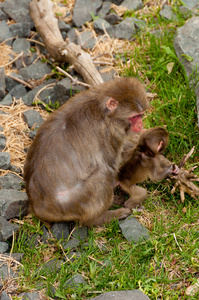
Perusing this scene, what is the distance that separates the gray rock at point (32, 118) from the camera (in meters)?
5.83

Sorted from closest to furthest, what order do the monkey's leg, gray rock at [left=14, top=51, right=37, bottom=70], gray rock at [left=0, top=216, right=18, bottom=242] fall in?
gray rock at [left=0, top=216, right=18, bottom=242] < the monkey's leg < gray rock at [left=14, top=51, right=37, bottom=70]

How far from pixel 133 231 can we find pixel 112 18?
4.01 meters

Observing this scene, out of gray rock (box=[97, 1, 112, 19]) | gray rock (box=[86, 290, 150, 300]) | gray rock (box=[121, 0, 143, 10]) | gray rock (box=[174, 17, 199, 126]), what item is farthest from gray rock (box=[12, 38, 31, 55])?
gray rock (box=[86, 290, 150, 300])

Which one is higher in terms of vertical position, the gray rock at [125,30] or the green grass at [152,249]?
the gray rock at [125,30]

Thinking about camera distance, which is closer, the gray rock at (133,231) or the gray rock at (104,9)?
the gray rock at (133,231)

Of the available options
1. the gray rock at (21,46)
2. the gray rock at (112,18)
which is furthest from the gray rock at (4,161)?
the gray rock at (112,18)

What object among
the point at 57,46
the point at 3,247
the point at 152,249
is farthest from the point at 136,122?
the point at 57,46

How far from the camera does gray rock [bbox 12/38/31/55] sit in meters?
6.89

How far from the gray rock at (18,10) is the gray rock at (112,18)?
4.10 feet

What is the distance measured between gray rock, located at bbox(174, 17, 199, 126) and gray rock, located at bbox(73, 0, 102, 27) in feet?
5.88

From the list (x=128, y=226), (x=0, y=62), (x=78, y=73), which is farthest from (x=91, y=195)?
(x=0, y=62)

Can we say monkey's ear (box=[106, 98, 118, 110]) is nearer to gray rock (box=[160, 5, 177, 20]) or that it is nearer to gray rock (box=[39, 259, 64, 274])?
gray rock (box=[39, 259, 64, 274])

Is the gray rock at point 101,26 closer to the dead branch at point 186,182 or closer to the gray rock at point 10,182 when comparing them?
the dead branch at point 186,182

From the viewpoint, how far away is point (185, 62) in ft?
19.3
